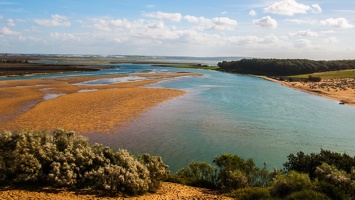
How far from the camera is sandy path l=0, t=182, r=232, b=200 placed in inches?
559

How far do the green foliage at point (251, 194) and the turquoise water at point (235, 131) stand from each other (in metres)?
7.10

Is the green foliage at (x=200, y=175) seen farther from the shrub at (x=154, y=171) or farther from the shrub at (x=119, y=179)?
the shrub at (x=119, y=179)

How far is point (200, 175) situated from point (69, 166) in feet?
25.8

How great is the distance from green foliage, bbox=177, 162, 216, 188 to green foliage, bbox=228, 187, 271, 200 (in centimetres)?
256

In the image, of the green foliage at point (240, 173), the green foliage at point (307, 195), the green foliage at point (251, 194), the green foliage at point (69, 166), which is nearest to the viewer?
the green foliage at point (307, 195)

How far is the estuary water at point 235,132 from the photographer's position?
87.0 ft

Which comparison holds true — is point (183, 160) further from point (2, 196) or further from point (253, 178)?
point (2, 196)

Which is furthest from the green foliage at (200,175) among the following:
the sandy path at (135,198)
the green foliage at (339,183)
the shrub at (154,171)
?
the green foliage at (339,183)

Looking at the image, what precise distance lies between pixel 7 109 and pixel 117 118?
15.0 m

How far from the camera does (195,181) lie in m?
18.9

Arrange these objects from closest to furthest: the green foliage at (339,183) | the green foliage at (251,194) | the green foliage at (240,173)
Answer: the green foliage at (339,183) → the green foliage at (251,194) → the green foliage at (240,173)

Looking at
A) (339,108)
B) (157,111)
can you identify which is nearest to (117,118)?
(157,111)

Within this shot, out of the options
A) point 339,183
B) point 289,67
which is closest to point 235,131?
point 339,183

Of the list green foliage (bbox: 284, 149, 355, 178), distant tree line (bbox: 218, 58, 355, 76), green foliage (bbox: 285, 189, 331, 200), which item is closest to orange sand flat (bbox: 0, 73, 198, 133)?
green foliage (bbox: 284, 149, 355, 178)
